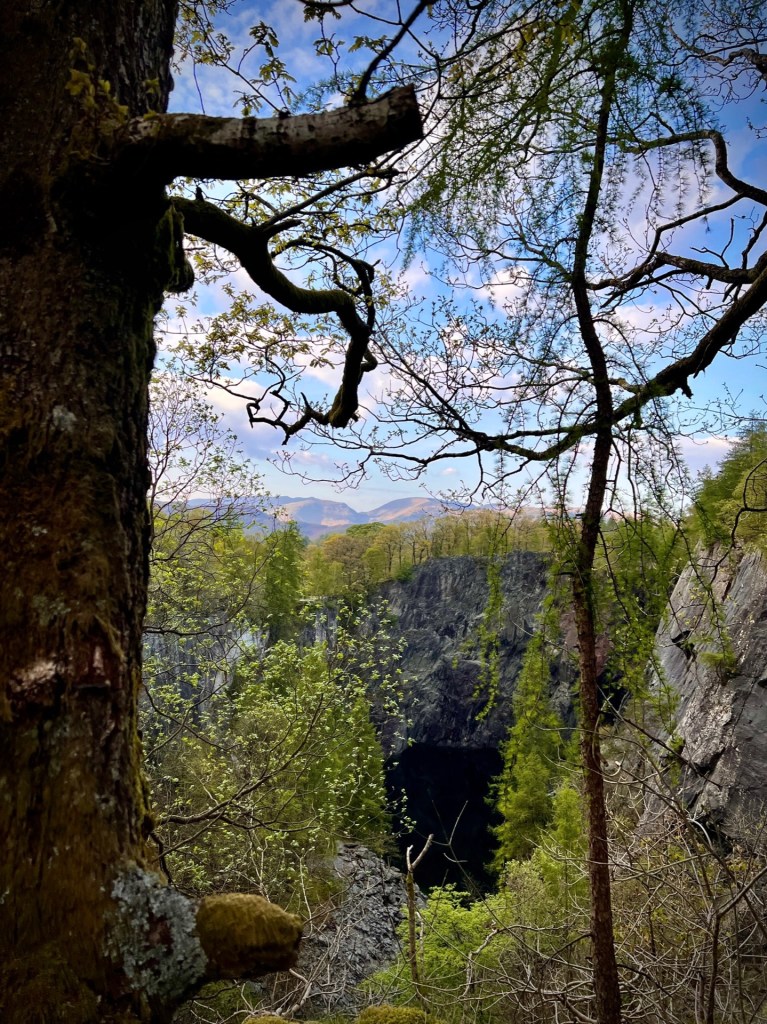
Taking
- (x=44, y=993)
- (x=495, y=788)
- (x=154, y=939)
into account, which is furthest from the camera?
(x=495, y=788)

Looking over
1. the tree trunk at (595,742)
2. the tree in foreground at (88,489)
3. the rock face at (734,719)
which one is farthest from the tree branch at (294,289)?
the rock face at (734,719)

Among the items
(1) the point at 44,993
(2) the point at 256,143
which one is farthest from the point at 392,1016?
Answer: (2) the point at 256,143

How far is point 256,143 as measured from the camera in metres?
1.16

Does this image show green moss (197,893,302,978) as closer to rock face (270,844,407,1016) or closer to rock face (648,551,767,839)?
rock face (270,844,407,1016)

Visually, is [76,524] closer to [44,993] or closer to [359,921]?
[44,993]

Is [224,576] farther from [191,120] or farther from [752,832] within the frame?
[752,832]

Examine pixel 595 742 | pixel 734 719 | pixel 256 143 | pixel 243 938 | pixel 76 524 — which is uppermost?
pixel 256 143

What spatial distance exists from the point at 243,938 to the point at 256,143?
1547mm

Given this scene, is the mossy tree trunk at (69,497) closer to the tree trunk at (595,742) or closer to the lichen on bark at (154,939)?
the lichen on bark at (154,939)

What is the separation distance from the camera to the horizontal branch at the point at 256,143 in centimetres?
111

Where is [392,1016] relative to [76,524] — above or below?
below

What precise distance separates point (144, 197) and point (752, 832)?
32.6 feet

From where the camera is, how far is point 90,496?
1.21 m

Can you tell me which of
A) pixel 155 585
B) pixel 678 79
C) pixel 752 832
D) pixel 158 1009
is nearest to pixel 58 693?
pixel 158 1009
